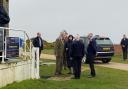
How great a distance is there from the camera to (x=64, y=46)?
2542cm

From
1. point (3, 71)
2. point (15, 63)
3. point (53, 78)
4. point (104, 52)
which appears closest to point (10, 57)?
point (15, 63)

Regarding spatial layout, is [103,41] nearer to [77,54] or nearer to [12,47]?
[77,54]

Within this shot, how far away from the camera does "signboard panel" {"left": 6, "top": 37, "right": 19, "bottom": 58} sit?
18.1m

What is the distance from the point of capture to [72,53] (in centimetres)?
2283

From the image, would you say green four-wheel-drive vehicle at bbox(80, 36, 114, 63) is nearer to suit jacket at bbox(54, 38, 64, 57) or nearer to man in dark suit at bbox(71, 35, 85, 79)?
suit jacket at bbox(54, 38, 64, 57)

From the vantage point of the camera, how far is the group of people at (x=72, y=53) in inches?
898

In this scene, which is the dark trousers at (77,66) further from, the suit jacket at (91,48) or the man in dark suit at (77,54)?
the suit jacket at (91,48)

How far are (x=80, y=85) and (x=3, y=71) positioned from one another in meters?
4.15

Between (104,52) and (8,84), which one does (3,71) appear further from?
(104,52)

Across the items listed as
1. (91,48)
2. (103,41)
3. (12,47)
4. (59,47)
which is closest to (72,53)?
(91,48)

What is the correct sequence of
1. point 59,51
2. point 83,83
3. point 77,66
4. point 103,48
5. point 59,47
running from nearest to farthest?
1. point 83,83
2. point 77,66
3. point 59,47
4. point 59,51
5. point 103,48

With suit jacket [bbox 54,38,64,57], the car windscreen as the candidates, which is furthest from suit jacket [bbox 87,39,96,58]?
A: the car windscreen

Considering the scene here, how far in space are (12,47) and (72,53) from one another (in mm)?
4845

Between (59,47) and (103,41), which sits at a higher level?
(103,41)
